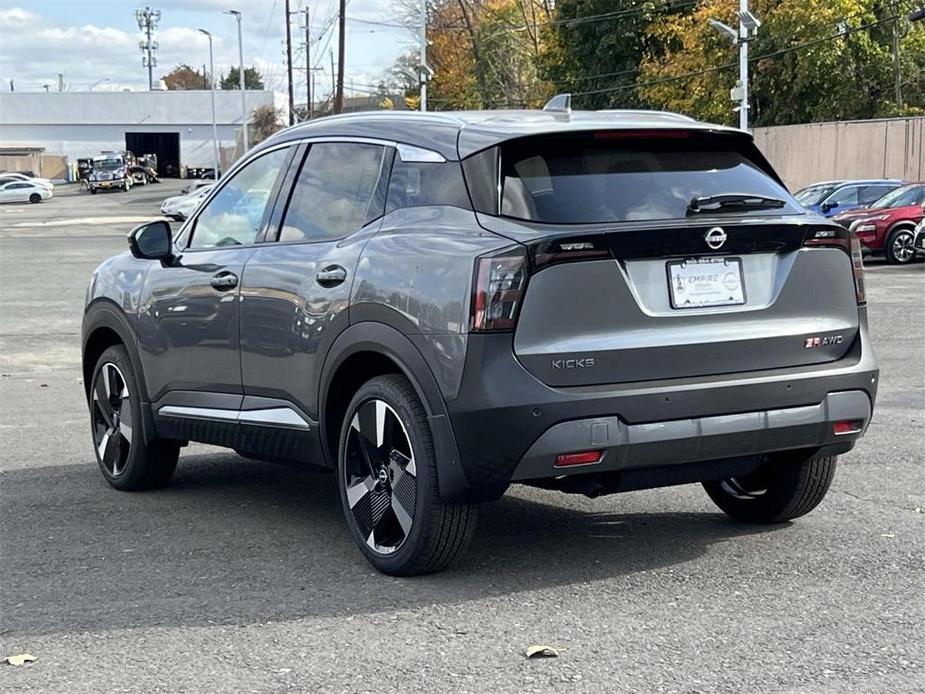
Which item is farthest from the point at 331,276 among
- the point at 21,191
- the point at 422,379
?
the point at 21,191

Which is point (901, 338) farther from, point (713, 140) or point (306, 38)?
point (306, 38)

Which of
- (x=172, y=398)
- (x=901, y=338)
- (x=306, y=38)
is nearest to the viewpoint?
(x=172, y=398)

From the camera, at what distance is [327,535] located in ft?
20.3

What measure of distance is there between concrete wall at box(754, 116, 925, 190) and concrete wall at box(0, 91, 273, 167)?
2781 inches

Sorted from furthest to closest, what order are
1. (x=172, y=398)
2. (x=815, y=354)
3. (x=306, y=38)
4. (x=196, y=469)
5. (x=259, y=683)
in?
(x=306, y=38) → (x=196, y=469) → (x=172, y=398) → (x=815, y=354) → (x=259, y=683)

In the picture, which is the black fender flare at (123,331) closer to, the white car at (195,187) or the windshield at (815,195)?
the windshield at (815,195)

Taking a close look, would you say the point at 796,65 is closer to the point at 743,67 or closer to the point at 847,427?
the point at 743,67

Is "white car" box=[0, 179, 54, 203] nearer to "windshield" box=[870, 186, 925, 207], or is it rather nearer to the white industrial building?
the white industrial building

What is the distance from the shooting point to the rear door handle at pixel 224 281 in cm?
634

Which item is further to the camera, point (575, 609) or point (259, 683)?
point (575, 609)

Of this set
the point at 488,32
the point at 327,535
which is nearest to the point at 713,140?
the point at 327,535

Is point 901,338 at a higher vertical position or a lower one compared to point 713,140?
lower

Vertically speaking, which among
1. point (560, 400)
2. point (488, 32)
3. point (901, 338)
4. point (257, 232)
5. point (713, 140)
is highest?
point (488, 32)

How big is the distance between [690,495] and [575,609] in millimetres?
2050
